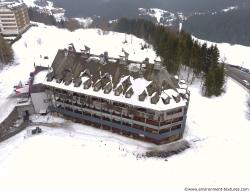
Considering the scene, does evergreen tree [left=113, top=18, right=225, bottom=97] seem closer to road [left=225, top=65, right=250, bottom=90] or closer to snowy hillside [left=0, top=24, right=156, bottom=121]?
snowy hillside [left=0, top=24, right=156, bottom=121]

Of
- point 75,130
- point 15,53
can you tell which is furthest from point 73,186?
point 15,53

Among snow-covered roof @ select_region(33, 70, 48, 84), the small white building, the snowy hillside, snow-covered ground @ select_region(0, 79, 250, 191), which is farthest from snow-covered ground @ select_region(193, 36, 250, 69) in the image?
the small white building

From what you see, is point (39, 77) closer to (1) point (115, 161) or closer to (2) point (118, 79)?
(2) point (118, 79)

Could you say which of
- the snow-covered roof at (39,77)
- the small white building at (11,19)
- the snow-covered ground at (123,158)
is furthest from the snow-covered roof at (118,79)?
the small white building at (11,19)

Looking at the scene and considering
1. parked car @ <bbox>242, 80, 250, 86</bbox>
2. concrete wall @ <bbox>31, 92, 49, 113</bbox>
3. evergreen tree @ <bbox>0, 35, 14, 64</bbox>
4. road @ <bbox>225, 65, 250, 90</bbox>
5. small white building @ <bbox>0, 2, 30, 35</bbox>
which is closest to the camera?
concrete wall @ <bbox>31, 92, 49, 113</bbox>

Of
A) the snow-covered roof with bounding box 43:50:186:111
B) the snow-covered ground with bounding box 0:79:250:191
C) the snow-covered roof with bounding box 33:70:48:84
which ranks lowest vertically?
the snow-covered ground with bounding box 0:79:250:191
